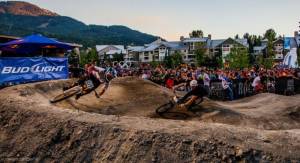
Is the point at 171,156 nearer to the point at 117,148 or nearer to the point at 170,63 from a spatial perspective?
the point at 117,148

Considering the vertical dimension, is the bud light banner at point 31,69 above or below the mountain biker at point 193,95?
above

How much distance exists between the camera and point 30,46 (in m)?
21.9

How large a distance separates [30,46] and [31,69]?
2.84 metres

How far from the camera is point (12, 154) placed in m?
10.0

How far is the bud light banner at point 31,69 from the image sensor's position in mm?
18312

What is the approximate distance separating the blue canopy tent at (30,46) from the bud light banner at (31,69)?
57.7 inches

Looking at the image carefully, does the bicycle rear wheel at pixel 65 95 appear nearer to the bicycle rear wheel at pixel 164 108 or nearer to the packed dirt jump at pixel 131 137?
the packed dirt jump at pixel 131 137

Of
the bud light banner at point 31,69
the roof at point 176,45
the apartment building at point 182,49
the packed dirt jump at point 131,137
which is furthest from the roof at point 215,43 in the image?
the packed dirt jump at point 131,137

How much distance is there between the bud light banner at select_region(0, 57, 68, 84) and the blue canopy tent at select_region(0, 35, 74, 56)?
1466 millimetres

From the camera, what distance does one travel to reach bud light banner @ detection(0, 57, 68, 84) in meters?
18.3

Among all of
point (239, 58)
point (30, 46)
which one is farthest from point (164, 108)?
point (239, 58)

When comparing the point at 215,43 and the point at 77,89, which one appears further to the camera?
the point at 215,43

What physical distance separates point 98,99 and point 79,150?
29.6ft

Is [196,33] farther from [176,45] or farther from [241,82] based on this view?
[241,82]
